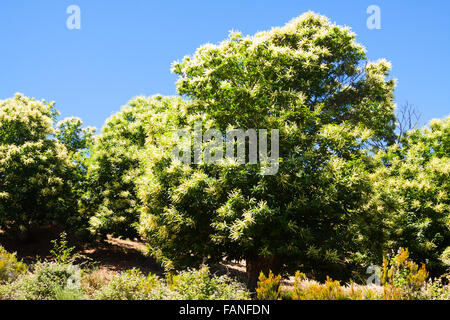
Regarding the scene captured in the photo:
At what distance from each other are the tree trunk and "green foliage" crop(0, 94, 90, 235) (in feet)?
48.9

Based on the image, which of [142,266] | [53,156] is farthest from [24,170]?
[142,266]

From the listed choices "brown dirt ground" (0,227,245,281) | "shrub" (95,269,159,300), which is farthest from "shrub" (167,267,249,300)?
"brown dirt ground" (0,227,245,281)

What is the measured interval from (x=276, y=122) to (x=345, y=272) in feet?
21.3

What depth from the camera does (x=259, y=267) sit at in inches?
488

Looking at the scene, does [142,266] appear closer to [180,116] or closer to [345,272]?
[180,116]

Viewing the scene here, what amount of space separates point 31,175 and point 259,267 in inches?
687

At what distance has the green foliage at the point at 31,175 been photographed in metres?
20.4

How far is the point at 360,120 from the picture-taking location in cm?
1541

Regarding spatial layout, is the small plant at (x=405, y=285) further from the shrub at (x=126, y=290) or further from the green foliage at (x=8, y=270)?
the green foliage at (x=8, y=270)

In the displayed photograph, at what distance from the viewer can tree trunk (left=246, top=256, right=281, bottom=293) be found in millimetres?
12141

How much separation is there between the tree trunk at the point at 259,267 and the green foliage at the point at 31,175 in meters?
14.9

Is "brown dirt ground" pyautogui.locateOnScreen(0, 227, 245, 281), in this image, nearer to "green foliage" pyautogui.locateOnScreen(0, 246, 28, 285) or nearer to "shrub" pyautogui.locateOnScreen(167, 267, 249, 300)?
"green foliage" pyautogui.locateOnScreen(0, 246, 28, 285)

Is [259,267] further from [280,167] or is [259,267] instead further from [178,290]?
[178,290]

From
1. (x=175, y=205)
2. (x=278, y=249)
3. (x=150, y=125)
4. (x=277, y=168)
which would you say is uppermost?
(x=150, y=125)
